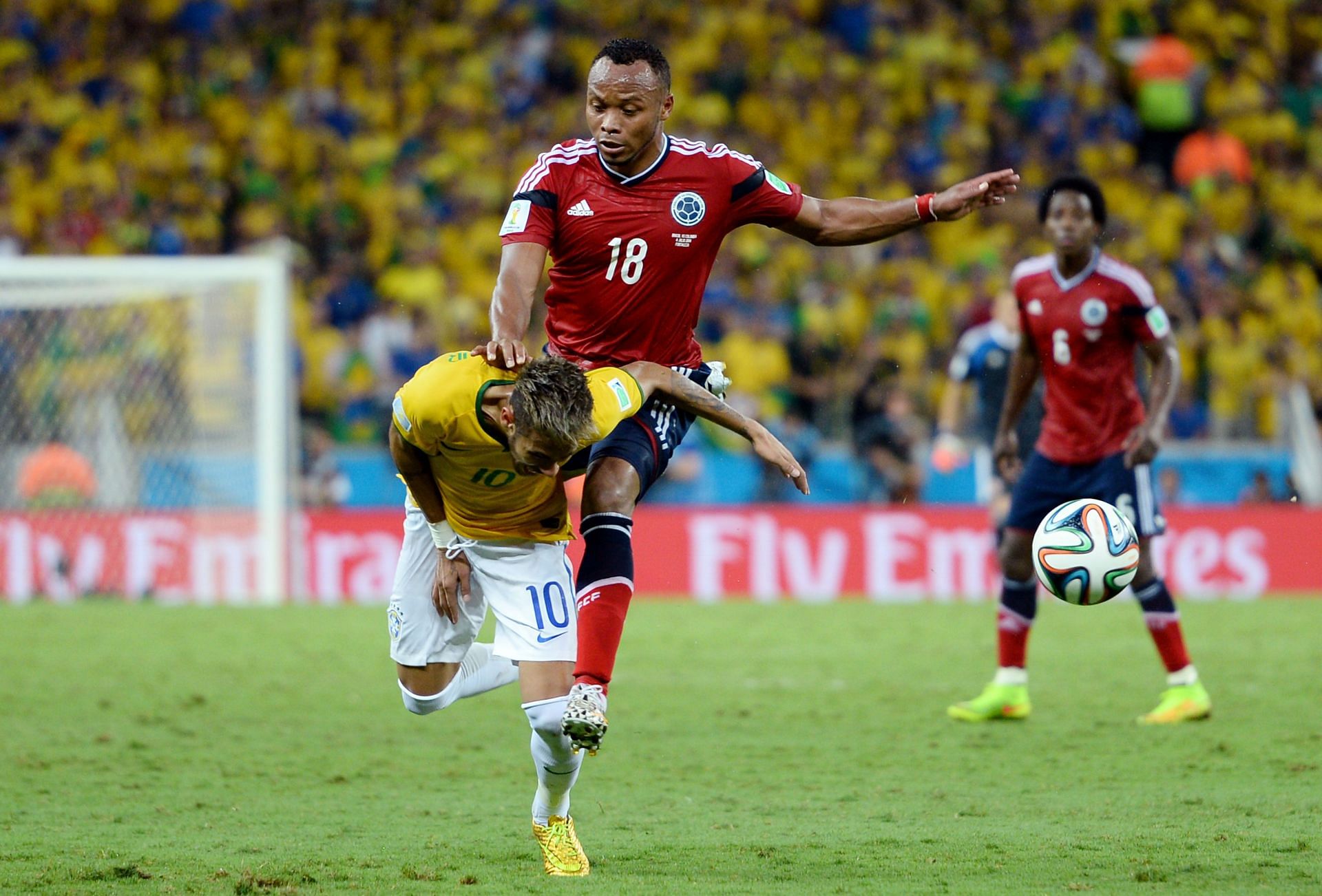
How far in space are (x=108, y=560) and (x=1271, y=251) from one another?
12.3 meters

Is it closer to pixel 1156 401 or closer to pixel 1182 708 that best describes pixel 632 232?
pixel 1156 401

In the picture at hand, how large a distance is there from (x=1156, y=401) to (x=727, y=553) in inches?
294

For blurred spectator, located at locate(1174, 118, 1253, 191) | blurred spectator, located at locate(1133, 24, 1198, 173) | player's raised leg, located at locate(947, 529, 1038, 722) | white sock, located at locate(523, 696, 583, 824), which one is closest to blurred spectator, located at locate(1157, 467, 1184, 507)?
blurred spectator, located at locate(1174, 118, 1253, 191)

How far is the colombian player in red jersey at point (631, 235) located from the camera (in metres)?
5.84

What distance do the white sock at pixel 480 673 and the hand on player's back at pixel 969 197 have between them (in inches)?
88.6

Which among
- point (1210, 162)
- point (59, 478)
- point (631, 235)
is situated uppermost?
point (1210, 162)

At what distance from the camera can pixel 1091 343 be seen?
8.43 meters

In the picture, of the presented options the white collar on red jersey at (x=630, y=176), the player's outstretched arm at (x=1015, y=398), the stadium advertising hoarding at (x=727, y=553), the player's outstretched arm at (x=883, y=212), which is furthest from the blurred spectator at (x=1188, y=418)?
the white collar on red jersey at (x=630, y=176)

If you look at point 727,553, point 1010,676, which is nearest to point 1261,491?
point 727,553

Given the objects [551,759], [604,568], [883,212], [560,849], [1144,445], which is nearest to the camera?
[560,849]

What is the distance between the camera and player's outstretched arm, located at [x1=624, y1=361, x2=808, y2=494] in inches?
229

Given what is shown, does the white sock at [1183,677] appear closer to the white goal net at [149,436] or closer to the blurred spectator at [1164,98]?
the white goal net at [149,436]

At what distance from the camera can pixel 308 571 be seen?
51.4 ft

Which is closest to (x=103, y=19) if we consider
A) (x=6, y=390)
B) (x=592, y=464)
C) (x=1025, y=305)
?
(x=6, y=390)
